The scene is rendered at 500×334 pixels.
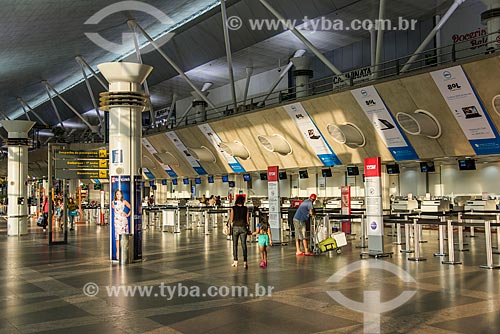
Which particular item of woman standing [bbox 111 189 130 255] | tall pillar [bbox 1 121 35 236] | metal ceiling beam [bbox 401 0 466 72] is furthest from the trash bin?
tall pillar [bbox 1 121 35 236]

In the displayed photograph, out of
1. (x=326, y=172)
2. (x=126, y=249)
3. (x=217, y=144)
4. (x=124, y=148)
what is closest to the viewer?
(x=126, y=249)

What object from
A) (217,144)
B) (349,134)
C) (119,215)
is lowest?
(119,215)

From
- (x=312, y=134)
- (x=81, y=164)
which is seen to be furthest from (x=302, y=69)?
(x=81, y=164)

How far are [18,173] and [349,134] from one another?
15065 millimetres

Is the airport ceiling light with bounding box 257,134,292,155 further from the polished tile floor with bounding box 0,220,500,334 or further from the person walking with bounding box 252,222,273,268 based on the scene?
the person walking with bounding box 252,222,273,268

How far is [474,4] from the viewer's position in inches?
893

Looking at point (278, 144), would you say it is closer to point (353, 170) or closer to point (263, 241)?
point (353, 170)

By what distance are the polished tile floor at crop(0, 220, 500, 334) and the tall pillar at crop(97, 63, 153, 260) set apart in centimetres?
100

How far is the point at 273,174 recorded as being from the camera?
17.4 m

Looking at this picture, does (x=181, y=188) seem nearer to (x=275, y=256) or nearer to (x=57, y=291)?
(x=275, y=256)

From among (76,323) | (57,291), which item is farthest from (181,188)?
(76,323)

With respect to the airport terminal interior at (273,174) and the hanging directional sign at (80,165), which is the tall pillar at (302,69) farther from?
the hanging directional sign at (80,165)

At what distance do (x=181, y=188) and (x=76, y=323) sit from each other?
32.5 m

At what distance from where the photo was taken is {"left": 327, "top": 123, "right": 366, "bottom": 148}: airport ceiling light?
21250 millimetres
